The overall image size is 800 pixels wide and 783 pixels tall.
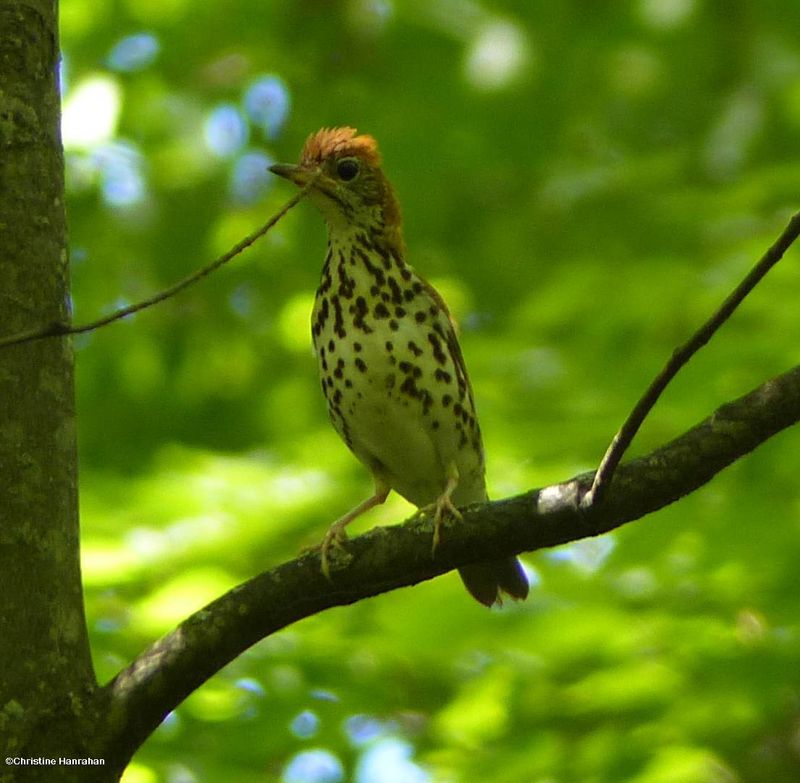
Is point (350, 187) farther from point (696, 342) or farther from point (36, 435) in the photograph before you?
point (696, 342)

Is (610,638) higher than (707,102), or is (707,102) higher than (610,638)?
(707,102)

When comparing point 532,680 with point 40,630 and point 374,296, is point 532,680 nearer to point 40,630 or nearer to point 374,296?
point 374,296

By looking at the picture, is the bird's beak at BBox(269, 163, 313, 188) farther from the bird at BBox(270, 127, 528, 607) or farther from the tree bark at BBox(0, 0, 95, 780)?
the tree bark at BBox(0, 0, 95, 780)

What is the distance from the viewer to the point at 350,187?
5.25 metres

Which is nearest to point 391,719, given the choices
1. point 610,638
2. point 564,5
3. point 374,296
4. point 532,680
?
point 532,680

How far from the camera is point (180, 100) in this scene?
6.53 metres

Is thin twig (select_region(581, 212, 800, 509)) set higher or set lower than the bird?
lower

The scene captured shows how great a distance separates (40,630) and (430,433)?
2372 millimetres

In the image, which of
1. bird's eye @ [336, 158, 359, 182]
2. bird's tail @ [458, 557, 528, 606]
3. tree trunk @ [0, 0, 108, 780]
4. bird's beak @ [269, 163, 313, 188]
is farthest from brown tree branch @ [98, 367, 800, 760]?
bird's eye @ [336, 158, 359, 182]

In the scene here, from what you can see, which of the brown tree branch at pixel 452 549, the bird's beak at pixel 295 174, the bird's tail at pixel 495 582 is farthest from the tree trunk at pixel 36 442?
the bird's tail at pixel 495 582

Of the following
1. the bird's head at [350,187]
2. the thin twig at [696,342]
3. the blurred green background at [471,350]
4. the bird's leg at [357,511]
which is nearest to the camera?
the thin twig at [696,342]

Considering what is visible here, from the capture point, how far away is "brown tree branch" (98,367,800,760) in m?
2.72

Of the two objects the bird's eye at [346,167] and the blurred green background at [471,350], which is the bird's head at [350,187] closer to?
the bird's eye at [346,167]

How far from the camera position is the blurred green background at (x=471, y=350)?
188 inches
